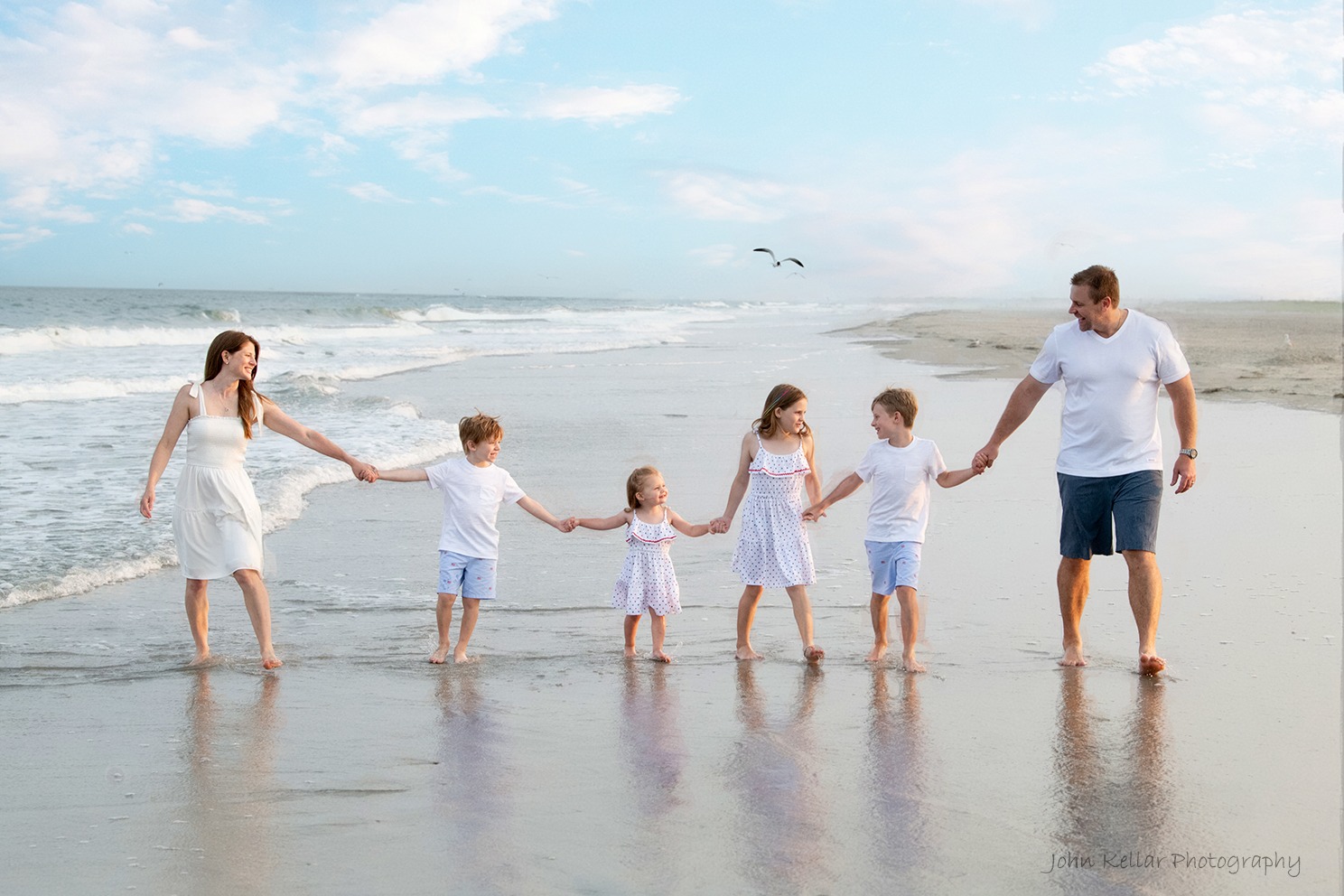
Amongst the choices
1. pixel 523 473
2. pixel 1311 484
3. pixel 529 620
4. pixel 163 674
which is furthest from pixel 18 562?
pixel 1311 484

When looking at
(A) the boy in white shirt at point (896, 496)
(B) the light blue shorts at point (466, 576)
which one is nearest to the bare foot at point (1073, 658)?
(A) the boy in white shirt at point (896, 496)

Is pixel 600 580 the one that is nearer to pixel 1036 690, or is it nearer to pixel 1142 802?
pixel 1036 690

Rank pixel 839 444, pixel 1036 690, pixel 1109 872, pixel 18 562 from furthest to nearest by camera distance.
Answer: pixel 839 444
pixel 18 562
pixel 1036 690
pixel 1109 872

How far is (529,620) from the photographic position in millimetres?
5770

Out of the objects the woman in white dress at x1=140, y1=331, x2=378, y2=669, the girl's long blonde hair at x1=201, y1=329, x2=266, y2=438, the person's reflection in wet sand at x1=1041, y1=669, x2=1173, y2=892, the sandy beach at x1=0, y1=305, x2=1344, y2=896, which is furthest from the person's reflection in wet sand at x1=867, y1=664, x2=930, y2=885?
the girl's long blonde hair at x1=201, y1=329, x2=266, y2=438

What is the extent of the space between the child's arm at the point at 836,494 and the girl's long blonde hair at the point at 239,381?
259 centimetres

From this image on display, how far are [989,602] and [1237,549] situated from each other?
195 centimetres

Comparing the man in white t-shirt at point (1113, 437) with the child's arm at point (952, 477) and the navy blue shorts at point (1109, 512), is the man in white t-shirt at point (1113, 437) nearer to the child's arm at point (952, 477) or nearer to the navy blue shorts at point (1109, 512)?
the navy blue shorts at point (1109, 512)

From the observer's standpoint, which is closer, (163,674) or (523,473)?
(163,674)

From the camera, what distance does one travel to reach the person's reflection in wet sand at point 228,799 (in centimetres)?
299

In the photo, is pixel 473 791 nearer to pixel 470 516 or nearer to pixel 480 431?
pixel 470 516

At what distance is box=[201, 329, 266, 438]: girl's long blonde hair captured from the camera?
524 centimetres

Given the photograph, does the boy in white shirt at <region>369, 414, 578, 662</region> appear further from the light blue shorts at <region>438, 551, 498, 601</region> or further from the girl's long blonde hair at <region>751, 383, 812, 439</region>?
the girl's long blonde hair at <region>751, 383, 812, 439</region>

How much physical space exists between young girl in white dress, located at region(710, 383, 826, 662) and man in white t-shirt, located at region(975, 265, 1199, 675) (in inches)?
44.4
